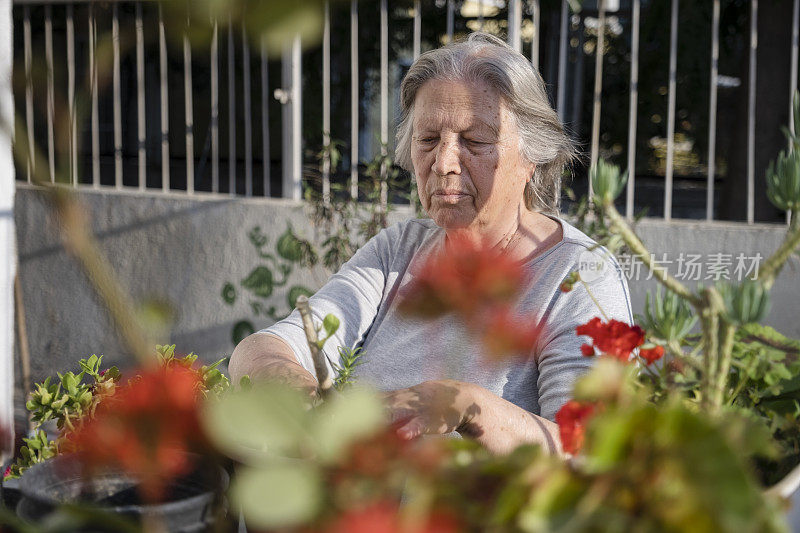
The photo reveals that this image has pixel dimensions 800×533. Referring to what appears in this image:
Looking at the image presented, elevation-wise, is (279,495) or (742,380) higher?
(279,495)

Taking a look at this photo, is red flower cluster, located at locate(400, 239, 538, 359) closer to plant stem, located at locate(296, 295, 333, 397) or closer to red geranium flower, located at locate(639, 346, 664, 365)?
plant stem, located at locate(296, 295, 333, 397)

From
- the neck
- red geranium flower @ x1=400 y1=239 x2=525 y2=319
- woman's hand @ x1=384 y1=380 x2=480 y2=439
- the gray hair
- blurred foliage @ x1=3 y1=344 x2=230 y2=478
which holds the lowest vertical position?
blurred foliage @ x1=3 y1=344 x2=230 y2=478

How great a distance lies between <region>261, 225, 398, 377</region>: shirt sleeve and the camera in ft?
5.58

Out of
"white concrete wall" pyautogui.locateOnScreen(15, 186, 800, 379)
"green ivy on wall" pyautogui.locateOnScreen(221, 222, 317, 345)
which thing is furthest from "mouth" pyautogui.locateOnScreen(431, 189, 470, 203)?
"green ivy on wall" pyautogui.locateOnScreen(221, 222, 317, 345)

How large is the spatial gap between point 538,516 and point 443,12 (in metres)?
5.71

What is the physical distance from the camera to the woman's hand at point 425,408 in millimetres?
908

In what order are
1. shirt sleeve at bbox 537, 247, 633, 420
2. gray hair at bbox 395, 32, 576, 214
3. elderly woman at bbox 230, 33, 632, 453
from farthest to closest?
gray hair at bbox 395, 32, 576, 214 < elderly woman at bbox 230, 33, 632, 453 < shirt sleeve at bbox 537, 247, 633, 420

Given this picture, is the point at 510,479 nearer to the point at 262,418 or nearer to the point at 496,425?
the point at 262,418

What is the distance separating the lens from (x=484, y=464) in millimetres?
473

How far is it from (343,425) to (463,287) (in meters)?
0.19

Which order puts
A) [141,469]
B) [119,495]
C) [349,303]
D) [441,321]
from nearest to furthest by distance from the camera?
1. [141,469]
2. [119,495]
3. [441,321]
4. [349,303]

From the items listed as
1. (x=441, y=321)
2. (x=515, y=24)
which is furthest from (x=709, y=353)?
(x=515, y=24)

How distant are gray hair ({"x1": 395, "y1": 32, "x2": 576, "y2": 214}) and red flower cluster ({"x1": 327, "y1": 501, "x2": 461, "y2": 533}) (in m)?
1.37

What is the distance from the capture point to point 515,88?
1.68 m
